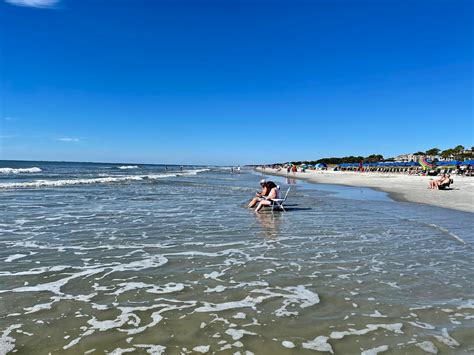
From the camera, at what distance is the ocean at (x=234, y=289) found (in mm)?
4031

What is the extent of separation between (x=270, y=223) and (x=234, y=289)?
21.6 feet

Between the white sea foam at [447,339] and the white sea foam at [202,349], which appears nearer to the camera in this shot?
the white sea foam at [202,349]

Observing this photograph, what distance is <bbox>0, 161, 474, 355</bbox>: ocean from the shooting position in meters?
4.03

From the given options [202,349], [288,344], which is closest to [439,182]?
[288,344]

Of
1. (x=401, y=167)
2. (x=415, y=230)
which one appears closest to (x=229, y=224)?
(x=415, y=230)

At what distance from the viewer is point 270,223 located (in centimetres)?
1213

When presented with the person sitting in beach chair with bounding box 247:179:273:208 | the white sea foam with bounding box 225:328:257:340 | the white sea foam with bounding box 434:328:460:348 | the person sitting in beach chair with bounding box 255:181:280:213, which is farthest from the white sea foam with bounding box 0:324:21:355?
the person sitting in beach chair with bounding box 247:179:273:208

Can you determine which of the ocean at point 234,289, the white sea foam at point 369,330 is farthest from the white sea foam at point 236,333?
the white sea foam at point 369,330

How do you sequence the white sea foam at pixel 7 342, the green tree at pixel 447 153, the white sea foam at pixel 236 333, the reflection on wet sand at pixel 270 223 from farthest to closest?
the green tree at pixel 447 153, the reflection on wet sand at pixel 270 223, the white sea foam at pixel 236 333, the white sea foam at pixel 7 342

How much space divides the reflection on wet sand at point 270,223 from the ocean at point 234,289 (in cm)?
16

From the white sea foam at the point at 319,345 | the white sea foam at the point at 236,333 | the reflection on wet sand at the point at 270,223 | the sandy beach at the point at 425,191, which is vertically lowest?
the white sea foam at the point at 236,333

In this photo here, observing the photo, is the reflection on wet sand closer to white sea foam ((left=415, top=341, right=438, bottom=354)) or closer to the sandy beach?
white sea foam ((left=415, top=341, right=438, bottom=354))

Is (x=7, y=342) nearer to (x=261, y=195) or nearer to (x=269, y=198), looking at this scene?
(x=269, y=198)

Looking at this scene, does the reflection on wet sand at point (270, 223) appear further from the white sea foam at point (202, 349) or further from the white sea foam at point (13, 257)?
the white sea foam at point (202, 349)
